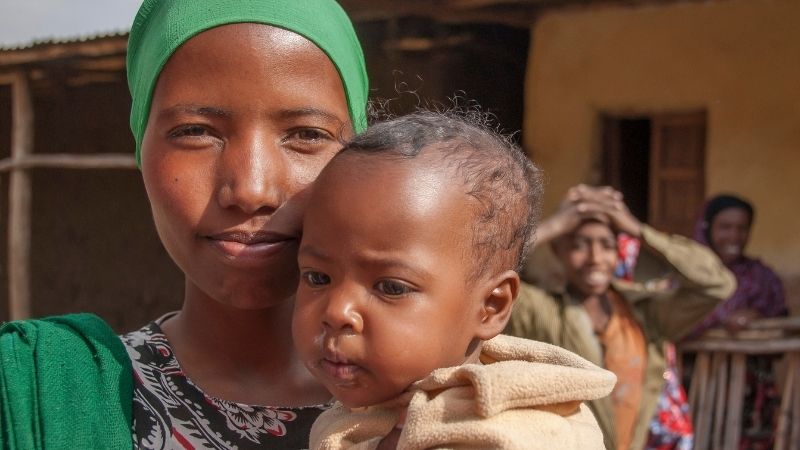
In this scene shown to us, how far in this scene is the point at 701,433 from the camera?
586 cm

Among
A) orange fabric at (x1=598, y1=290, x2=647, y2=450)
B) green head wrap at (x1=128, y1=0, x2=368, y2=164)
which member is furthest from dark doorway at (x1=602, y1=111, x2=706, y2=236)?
green head wrap at (x1=128, y1=0, x2=368, y2=164)

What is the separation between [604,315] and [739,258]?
6.18 ft

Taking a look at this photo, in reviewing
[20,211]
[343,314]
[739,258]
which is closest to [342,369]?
[343,314]

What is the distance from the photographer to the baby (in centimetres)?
151

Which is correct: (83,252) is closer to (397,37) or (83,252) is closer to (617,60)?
(397,37)

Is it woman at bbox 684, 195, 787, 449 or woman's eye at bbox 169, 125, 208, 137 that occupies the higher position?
woman's eye at bbox 169, 125, 208, 137

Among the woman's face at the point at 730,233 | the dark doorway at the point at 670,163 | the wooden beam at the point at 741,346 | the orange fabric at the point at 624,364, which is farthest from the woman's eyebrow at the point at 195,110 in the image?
the dark doorway at the point at 670,163

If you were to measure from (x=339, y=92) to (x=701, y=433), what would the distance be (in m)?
4.60

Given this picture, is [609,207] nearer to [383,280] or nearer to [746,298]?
[746,298]

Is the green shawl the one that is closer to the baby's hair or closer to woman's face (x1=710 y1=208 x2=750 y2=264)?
the baby's hair

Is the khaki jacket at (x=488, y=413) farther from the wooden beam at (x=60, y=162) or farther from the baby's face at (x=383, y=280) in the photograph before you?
the wooden beam at (x=60, y=162)

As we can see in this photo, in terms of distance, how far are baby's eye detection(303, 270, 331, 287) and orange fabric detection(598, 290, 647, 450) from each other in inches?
147

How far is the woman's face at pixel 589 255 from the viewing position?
5113 mm

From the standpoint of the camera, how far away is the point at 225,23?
5.86 ft
